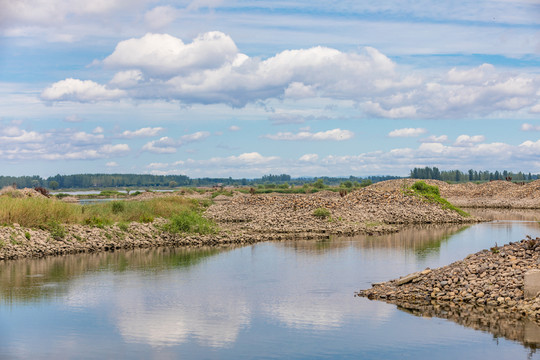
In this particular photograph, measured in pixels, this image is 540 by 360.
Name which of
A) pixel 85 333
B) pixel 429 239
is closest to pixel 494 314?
pixel 85 333

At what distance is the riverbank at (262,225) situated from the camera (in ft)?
93.4

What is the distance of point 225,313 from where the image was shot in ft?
53.8

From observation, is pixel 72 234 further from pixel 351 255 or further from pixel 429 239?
pixel 429 239

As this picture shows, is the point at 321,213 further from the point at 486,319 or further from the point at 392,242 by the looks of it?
the point at 486,319

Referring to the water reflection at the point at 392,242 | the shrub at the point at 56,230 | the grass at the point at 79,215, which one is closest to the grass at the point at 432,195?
the water reflection at the point at 392,242

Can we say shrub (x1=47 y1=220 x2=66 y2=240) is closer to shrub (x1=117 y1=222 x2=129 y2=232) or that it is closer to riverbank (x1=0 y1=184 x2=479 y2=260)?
riverbank (x1=0 y1=184 x2=479 y2=260)

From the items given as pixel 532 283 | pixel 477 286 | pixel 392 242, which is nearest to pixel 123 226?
pixel 392 242

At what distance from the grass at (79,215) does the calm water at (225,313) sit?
3660mm

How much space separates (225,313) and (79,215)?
61.9ft

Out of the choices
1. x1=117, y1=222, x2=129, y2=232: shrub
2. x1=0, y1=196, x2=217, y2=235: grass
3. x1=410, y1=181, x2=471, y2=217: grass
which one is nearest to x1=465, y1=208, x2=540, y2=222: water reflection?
x1=410, y1=181, x2=471, y2=217: grass

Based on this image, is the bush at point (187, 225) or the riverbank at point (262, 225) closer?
the riverbank at point (262, 225)

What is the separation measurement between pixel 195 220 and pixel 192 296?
1669 cm

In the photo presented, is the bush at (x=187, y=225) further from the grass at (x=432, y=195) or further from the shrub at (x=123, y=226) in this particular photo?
the grass at (x=432, y=195)

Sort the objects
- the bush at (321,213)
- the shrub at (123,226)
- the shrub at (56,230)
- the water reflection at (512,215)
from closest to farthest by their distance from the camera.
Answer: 1. the shrub at (56,230)
2. the shrub at (123,226)
3. the bush at (321,213)
4. the water reflection at (512,215)
